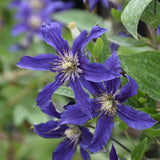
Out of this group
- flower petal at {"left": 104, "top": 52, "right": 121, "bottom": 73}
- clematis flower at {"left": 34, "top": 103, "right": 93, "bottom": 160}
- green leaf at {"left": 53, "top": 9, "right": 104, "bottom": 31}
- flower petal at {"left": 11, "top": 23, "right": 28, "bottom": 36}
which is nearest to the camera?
flower petal at {"left": 104, "top": 52, "right": 121, "bottom": 73}

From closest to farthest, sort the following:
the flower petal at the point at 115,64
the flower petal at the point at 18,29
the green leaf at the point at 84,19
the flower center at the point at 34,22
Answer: the flower petal at the point at 115,64 < the green leaf at the point at 84,19 < the flower petal at the point at 18,29 < the flower center at the point at 34,22

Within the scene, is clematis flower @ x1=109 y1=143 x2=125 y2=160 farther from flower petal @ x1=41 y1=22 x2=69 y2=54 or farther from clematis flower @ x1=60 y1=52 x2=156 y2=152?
flower petal @ x1=41 y1=22 x2=69 y2=54

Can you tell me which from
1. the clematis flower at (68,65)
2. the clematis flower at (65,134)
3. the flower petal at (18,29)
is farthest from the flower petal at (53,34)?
the flower petal at (18,29)

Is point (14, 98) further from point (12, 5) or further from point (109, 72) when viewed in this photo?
point (109, 72)

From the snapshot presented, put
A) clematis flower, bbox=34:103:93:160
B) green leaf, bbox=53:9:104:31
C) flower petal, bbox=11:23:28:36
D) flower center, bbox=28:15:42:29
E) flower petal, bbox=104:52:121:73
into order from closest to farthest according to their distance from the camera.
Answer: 1. flower petal, bbox=104:52:121:73
2. clematis flower, bbox=34:103:93:160
3. green leaf, bbox=53:9:104:31
4. flower petal, bbox=11:23:28:36
5. flower center, bbox=28:15:42:29

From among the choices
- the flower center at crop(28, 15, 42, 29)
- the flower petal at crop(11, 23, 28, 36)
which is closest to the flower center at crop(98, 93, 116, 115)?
the flower petal at crop(11, 23, 28, 36)

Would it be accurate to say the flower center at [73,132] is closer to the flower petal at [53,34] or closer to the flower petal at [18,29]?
the flower petal at [53,34]
